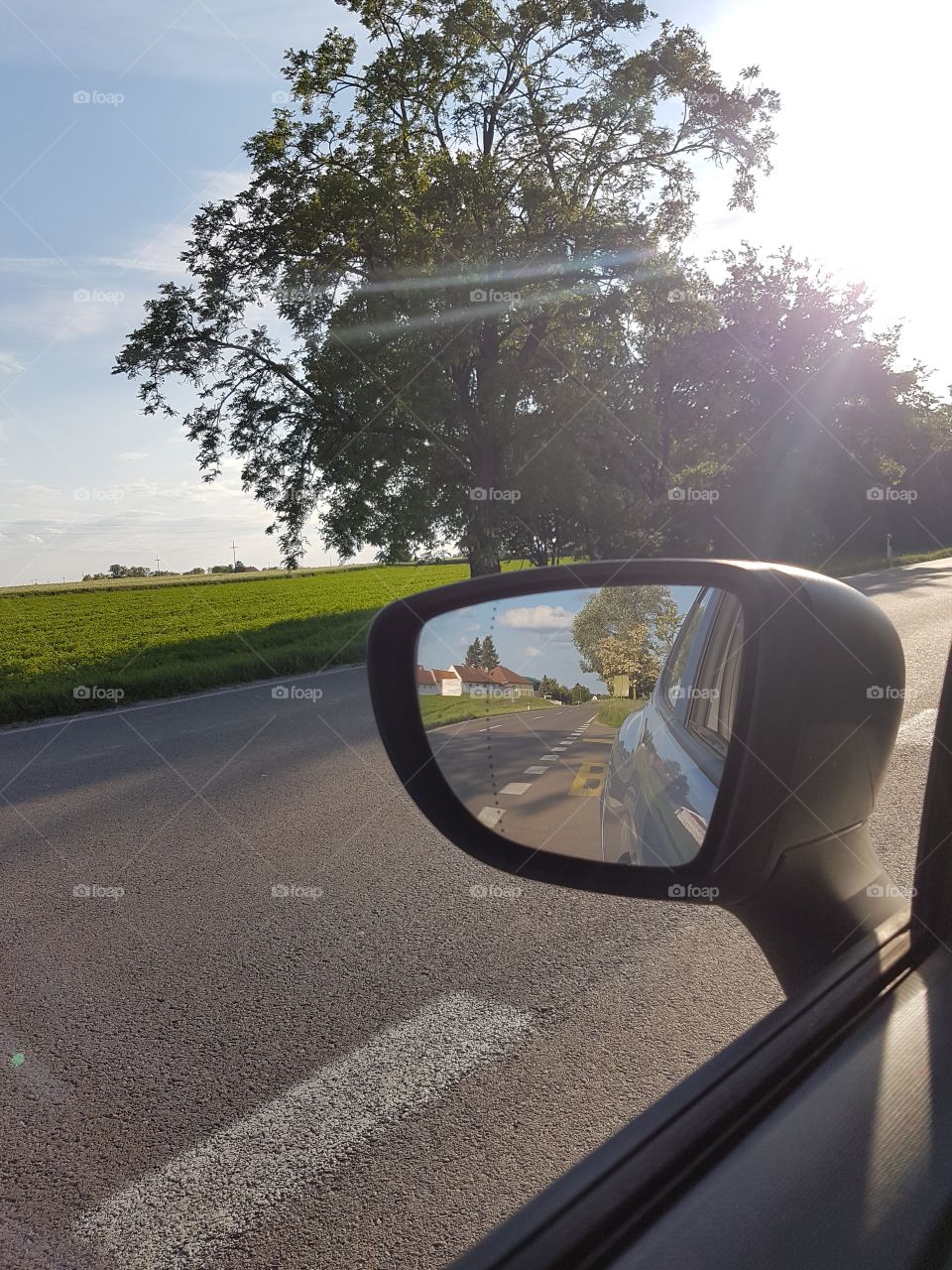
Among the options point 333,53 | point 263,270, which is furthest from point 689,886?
point 333,53

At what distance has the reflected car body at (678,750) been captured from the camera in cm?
144

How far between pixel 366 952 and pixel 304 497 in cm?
2184

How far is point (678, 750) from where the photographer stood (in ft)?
5.74

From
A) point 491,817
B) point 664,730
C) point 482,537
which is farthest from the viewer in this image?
point 482,537

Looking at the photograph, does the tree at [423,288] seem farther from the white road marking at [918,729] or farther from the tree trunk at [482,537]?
the white road marking at [918,729]

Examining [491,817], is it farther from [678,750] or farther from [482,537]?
[482,537]

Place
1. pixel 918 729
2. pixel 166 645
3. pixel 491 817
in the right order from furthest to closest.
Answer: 1. pixel 166 645
2. pixel 918 729
3. pixel 491 817

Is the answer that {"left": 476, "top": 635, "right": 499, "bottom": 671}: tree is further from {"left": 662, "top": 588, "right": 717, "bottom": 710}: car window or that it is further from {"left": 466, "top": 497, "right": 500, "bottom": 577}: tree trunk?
{"left": 466, "top": 497, "right": 500, "bottom": 577}: tree trunk

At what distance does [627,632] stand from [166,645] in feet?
61.1

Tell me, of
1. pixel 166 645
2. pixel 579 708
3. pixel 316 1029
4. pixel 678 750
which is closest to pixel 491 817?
pixel 579 708

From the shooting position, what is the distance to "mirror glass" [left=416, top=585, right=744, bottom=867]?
1.50 metres

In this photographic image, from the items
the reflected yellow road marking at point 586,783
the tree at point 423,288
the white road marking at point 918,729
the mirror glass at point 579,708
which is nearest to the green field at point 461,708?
the mirror glass at point 579,708

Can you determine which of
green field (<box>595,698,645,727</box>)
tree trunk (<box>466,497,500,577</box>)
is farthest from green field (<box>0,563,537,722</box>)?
tree trunk (<box>466,497,500,577</box>)

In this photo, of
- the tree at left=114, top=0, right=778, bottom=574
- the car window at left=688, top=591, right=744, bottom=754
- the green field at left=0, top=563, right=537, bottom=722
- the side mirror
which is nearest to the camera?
the side mirror
